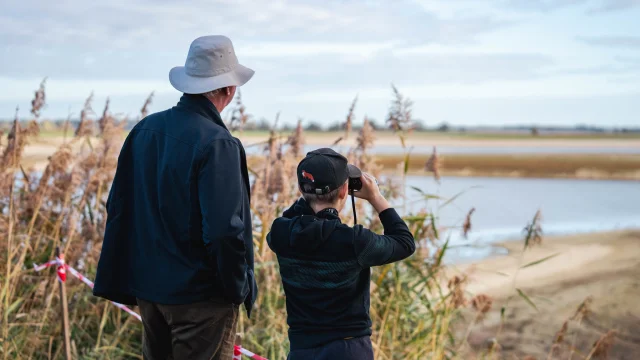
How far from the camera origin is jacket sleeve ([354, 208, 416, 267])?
216 cm

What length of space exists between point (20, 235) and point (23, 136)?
0.67m

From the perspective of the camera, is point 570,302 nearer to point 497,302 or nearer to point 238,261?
point 497,302

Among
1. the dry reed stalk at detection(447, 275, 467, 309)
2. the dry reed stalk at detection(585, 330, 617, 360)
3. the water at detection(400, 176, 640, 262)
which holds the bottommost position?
the water at detection(400, 176, 640, 262)

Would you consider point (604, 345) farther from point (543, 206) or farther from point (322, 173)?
point (543, 206)

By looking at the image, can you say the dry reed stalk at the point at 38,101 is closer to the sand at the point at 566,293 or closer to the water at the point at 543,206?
the sand at the point at 566,293

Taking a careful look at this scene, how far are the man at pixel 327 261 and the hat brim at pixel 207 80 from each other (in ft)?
1.48

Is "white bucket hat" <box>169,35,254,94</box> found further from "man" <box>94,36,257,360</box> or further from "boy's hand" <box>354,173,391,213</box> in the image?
"boy's hand" <box>354,173,391,213</box>

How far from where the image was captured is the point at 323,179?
2.20 m

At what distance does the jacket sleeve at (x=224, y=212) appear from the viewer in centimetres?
223

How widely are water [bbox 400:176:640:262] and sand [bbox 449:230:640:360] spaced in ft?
2.25

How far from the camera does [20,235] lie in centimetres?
421

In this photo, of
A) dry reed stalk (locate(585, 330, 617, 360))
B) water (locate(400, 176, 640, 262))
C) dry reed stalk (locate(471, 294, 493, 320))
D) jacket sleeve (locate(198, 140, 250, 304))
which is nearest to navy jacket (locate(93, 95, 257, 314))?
jacket sleeve (locate(198, 140, 250, 304))

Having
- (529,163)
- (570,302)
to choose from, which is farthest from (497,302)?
(529,163)

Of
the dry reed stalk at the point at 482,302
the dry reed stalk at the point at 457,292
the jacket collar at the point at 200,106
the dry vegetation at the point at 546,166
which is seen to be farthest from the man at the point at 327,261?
the dry vegetation at the point at 546,166
